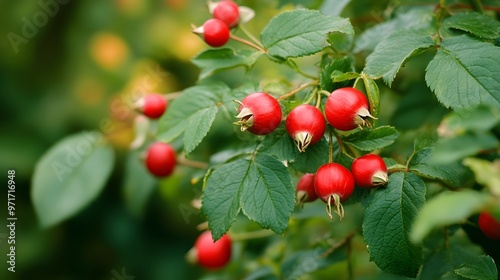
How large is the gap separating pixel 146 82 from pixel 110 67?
0.28 m

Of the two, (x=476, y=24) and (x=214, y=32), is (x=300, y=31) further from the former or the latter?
(x=476, y=24)

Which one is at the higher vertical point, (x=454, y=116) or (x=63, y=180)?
(x=454, y=116)

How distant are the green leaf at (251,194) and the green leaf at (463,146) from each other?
0.35 m

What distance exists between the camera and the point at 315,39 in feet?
3.23

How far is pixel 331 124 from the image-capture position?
91cm

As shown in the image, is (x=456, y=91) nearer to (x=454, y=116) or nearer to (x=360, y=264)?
(x=454, y=116)

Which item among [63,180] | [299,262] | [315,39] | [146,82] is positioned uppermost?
[315,39]

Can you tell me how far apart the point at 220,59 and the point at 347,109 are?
338 millimetres

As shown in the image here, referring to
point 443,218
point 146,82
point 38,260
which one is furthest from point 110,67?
point 443,218

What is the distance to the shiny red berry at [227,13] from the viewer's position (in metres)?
1.15

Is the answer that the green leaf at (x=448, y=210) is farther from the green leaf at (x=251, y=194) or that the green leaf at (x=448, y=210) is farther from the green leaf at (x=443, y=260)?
the green leaf at (x=443, y=260)

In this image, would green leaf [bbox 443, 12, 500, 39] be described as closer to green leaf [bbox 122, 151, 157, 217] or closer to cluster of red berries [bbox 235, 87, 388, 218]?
cluster of red berries [bbox 235, 87, 388, 218]

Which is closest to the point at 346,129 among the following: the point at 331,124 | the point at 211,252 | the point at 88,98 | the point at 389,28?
the point at 331,124

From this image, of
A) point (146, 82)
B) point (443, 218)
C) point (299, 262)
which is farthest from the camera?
point (146, 82)
